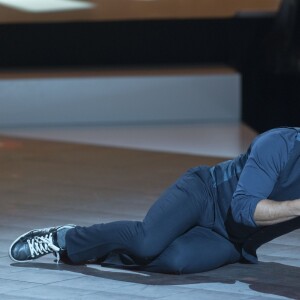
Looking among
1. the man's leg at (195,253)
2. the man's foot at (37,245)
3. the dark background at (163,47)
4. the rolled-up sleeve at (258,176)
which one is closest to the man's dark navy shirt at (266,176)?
the rolled-up sleeve at (258,176)

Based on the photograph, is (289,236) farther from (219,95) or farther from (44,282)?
(219,95)

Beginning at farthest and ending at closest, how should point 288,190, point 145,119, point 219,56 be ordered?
point 219,56
point 145,119
point 288,190

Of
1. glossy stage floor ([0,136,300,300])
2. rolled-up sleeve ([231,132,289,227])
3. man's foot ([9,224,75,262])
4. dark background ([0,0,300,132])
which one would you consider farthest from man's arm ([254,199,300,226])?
dark background ([0,0,300,132])

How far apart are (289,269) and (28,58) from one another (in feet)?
18.2

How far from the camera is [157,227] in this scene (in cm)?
367

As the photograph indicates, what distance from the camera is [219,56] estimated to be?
9.23 meters

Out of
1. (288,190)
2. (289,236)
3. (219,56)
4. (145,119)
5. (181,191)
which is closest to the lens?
(288,190)

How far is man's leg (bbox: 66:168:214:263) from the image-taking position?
3666 millimetres

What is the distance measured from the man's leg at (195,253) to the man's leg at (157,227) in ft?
0.10

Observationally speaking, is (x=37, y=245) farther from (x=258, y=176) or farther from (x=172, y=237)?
(x=258, y=176)

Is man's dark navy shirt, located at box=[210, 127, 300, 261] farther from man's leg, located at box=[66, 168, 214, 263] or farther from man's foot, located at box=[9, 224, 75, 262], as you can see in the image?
man's foot, located at box=[9, 224, 75, 262]

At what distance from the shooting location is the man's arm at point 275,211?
3307 mm

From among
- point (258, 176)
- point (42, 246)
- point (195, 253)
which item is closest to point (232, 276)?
point (195, 253)

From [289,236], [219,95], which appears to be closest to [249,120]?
[219,95]
